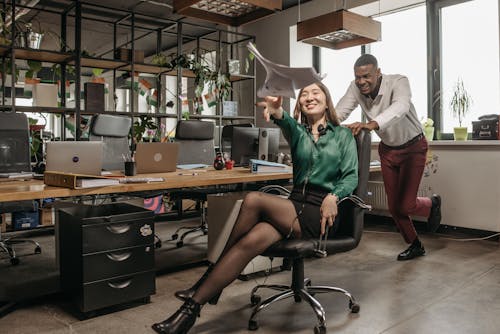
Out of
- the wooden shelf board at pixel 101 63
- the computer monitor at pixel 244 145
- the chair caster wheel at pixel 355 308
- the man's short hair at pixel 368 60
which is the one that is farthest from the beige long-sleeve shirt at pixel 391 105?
the wooden shelf board at pixel 101 63

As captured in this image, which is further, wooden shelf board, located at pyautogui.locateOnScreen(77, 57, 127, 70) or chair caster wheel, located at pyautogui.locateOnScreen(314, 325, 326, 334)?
wooden shelf board, located at pyautogui.locateOnScreen(77, 57, 127, 70)

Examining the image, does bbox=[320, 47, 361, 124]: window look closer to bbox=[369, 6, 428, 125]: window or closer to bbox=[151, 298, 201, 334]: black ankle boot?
bbox=[369, 6, 428, 125]: window

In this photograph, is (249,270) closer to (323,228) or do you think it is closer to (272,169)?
(272,169)

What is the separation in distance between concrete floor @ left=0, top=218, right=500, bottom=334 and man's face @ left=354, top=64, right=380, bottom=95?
130 centimetres

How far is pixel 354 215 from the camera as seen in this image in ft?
7.20

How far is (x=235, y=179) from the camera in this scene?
8.72 ft

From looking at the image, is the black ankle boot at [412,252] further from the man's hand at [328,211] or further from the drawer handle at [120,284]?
the drawer handle at [120,284]

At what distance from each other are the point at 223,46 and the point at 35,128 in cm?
331

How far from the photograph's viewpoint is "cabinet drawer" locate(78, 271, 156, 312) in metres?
2.17

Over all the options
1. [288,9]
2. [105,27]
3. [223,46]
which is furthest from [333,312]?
[105,27]

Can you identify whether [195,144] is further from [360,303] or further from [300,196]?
[360,303]

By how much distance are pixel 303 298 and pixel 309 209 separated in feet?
1.49

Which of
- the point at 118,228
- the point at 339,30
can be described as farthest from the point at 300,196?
the point at 339,30

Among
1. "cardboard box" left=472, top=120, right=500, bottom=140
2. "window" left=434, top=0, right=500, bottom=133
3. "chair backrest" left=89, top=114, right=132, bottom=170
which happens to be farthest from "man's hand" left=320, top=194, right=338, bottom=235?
"window" left=434, top=0, right=500, bottom=133
